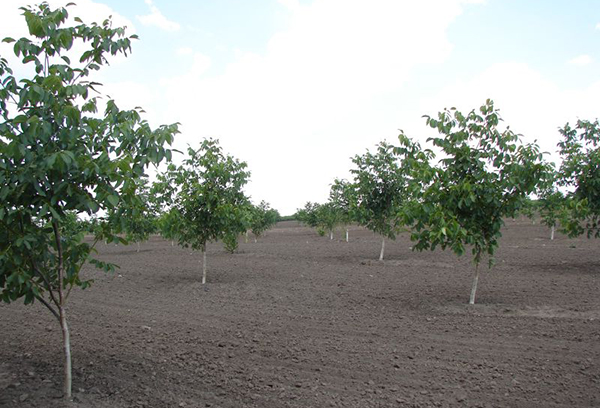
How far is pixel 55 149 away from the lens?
4172 millimetres

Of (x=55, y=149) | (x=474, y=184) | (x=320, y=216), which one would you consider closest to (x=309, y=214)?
(x=320, y=216)

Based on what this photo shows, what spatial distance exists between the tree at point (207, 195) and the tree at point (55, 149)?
24.3 feet

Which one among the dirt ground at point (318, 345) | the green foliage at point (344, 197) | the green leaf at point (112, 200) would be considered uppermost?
the green foliage at point (344, 197)

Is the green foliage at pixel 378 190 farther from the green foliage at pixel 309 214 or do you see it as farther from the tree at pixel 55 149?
the green foliage at pixel 309 214

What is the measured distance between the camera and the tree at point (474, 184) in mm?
8125

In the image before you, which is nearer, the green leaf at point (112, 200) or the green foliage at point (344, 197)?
the green leaf at point (112, 200)

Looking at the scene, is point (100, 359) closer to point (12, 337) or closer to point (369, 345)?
point (12, 337)

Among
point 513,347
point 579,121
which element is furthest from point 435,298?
point 579,121

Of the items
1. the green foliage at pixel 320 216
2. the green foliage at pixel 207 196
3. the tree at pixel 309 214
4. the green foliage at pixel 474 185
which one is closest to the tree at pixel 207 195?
the green foliage at pixel 207 196

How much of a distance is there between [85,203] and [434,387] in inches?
169

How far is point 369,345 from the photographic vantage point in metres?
6.70

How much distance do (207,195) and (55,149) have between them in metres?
8.07

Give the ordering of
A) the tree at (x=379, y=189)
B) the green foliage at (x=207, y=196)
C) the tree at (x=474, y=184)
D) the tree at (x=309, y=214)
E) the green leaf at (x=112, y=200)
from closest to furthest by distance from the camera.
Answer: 1. the green leaf at (x=112, y=200)
2. the tree at (x=474, y=184)
3. the green foliage at (x=207, y=196)
4. the tree at (x=379, y=189)
5. the tree at (x=309, y=214)

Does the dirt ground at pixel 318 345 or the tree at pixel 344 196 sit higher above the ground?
the tree at pixel 344 196
